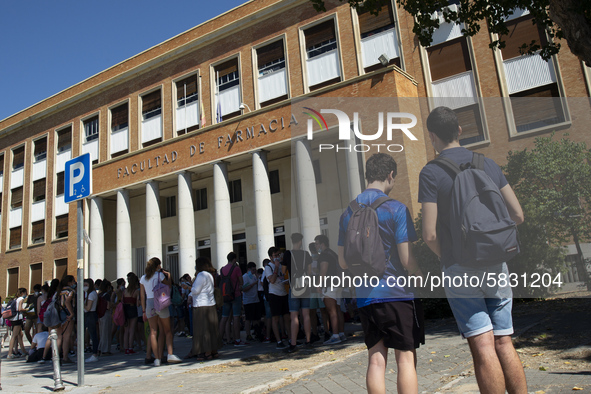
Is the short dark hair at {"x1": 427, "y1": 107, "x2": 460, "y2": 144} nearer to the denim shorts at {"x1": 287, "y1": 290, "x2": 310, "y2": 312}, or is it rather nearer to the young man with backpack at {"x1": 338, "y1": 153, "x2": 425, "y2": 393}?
the young man with backpack at {"x1": 338, "y1": 153, "x2": 425, "y2": 393}

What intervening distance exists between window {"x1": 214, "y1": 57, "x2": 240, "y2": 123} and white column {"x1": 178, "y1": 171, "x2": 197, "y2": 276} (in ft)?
12.1

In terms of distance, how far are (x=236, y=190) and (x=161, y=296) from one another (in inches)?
609

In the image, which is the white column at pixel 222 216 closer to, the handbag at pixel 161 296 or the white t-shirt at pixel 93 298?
the white t-shirt at pixel 93 298

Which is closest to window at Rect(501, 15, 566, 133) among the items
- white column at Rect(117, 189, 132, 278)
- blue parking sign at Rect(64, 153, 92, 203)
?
blue parking sign at Rect(64, 153, 92, 203)

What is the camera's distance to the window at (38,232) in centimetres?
3039

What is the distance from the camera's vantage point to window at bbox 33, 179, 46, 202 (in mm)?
30891

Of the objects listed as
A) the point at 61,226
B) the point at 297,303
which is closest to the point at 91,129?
the point at 61,226

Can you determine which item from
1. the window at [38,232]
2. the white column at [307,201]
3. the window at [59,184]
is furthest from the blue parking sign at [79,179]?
the window at [38,232]

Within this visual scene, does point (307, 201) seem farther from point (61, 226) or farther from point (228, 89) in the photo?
point (61, 226)

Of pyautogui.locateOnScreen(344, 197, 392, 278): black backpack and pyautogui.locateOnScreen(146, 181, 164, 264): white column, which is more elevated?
pyautogui.locateOnScreen(146, 181, 164, 264): white column

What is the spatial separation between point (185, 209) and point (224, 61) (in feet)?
25.2

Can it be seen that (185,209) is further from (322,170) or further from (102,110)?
(102,110)

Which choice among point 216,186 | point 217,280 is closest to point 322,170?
point 216,186

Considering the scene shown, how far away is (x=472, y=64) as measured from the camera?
58.4 ft
